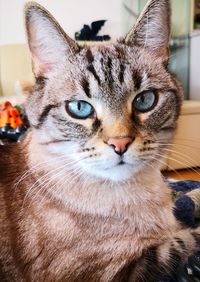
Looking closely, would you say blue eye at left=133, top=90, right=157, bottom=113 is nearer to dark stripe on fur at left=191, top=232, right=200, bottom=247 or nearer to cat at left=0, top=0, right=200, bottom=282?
cat at left=0, top=0, right=200, bottom=282

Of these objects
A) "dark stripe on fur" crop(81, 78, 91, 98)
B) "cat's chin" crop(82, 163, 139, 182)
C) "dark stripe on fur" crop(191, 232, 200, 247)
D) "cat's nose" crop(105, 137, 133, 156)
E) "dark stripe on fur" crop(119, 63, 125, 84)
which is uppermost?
"dark stripe on fur" crop(119, 63, 125, 84)

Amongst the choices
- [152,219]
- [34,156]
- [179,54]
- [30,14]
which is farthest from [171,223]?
[179,54]

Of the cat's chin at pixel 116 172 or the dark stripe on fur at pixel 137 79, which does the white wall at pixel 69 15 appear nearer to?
the dark stripe on fur at pixel 137 79

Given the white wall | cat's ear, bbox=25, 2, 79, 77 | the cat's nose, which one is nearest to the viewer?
the cat's nose

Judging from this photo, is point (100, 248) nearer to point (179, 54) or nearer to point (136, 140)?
point (136, 140)

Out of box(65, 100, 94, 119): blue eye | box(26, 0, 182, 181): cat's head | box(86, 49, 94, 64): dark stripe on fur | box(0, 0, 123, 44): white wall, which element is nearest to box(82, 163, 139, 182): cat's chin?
box(26, 0, 182, 181): cat's head

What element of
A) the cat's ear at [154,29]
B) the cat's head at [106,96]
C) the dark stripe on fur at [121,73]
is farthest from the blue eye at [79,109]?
the cat's ear at [154,29]
